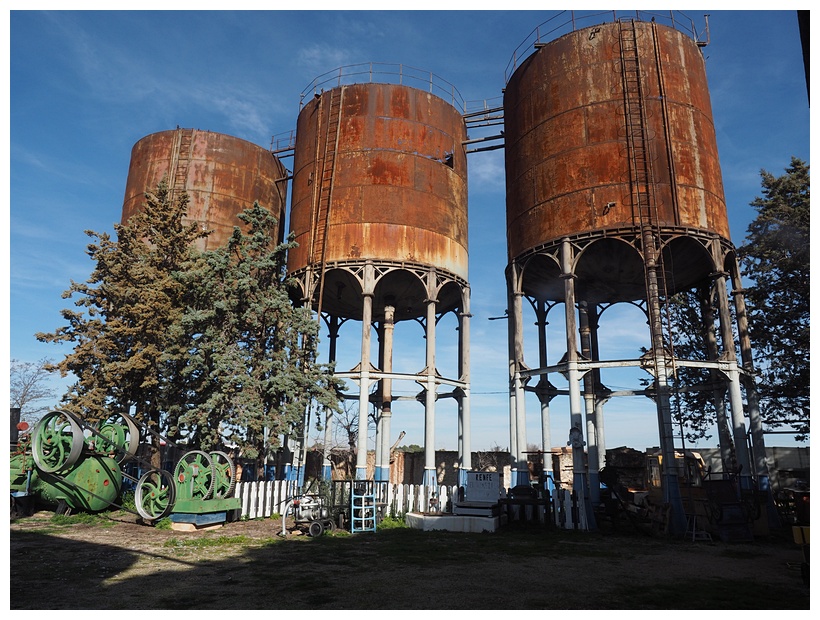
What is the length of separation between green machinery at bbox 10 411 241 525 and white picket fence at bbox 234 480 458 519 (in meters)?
0.86

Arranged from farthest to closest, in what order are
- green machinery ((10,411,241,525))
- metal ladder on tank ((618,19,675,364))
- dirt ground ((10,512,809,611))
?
metal ladder on tank ((618,19,675,364))
green machinery ((10,411,241,525))
dirt ground ((10,512,809,611))

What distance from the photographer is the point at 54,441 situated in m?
15.9

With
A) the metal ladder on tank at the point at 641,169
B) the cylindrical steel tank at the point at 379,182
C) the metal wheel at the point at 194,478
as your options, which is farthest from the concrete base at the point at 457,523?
the cylindrical steel tank at the point at 379,182

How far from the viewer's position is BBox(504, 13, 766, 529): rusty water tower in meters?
20.1

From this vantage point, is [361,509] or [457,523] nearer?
[361,509]

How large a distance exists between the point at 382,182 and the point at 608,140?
9.23 m

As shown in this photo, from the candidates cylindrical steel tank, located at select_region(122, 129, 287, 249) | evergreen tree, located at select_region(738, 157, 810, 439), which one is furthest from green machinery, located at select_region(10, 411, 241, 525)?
evergreen tree, located at select_region(738, 157, 810, 439)

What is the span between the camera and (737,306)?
21938 millimetres

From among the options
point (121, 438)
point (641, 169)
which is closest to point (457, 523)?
point (121, 438)

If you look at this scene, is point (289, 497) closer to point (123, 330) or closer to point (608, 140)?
point (123, 330)

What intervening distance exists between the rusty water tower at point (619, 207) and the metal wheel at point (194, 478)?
10847 mm

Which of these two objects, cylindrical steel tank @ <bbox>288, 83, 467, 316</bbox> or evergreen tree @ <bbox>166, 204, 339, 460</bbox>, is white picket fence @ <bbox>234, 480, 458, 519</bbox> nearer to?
evergreen tree @ <bbox>166, 204, 339, 460</bbox>

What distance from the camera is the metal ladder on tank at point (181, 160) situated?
95.6 feet

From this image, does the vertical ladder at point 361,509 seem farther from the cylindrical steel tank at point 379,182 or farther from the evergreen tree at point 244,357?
the cylindrical steel tank at point 379,182
